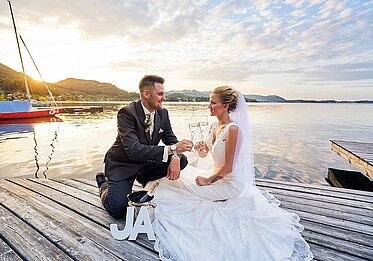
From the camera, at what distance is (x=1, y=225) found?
2637 mm

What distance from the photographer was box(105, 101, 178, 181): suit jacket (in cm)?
273

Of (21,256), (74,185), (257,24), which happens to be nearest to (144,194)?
(21,256)

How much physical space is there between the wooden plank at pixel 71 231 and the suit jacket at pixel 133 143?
0.68 metres

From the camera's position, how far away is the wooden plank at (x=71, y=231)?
2122 millimetres

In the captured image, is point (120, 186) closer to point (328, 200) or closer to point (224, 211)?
point (224, 211)

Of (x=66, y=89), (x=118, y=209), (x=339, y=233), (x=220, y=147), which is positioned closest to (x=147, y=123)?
(x=220, y=147)

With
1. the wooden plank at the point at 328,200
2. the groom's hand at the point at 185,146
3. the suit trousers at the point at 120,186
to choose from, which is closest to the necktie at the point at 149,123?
the suit trousers at the point at 120,186

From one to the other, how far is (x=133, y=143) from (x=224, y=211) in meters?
1.30

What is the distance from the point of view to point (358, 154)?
670 cm

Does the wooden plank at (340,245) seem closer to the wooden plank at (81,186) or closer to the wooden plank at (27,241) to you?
the wooden plank at (27,241)

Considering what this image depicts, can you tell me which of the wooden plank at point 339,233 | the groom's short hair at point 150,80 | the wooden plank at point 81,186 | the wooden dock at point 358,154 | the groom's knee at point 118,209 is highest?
the groom's short hair at point 150,80

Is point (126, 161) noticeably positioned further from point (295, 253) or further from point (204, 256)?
point (295, 253)

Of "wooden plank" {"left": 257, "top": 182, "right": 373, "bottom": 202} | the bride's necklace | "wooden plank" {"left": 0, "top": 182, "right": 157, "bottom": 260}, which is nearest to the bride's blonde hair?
the bride's necklace

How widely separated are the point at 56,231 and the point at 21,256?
0.43 metres
